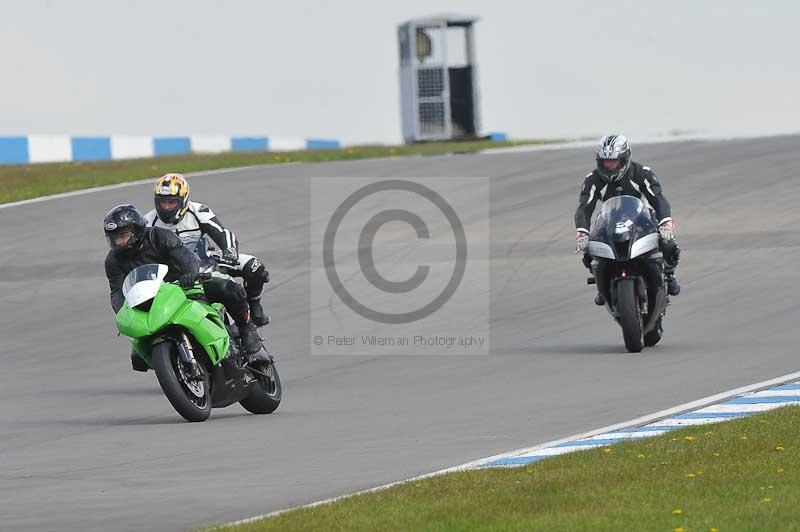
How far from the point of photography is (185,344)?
1130 cm

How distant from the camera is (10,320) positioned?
18.8 metres

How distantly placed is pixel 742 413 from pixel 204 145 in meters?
42.7

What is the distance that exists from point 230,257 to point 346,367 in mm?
2519

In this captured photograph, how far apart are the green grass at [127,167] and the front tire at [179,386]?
1780 centimetres

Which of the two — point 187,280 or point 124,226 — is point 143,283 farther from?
point 124,226

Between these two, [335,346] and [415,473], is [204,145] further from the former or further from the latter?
[415,473]

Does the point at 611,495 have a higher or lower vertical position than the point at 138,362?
higher

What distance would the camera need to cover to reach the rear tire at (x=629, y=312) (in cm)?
1453

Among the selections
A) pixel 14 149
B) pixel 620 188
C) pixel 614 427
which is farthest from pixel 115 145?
pixel 614 427

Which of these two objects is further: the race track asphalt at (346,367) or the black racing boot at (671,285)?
the black racing boot at (671,285)

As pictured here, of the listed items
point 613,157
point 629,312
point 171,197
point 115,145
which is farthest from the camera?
point 115,145

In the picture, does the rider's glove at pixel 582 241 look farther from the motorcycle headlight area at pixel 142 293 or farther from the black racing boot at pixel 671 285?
the motorcycle headlight area at pixel 142 293

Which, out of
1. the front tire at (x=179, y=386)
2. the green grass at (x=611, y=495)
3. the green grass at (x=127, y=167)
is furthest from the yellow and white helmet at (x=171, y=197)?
the green grass at (x=127, y=167)

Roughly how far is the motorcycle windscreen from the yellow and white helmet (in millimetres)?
3941
